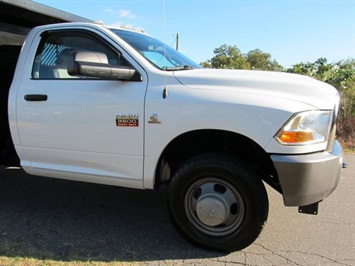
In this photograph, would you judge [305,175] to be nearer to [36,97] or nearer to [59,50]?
[36,97]

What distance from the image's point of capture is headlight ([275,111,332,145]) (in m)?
2.88

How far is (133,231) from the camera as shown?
148 inches

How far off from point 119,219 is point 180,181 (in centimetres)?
116

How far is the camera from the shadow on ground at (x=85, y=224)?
3.32 meters

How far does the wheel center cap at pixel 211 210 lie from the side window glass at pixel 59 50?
174 cm

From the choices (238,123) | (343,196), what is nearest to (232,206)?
(238,123)

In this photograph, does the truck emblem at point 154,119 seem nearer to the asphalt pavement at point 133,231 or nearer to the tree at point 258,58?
the asphalt pavement at point 133,231

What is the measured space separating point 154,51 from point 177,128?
1099 mm

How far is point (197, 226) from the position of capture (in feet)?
11.1

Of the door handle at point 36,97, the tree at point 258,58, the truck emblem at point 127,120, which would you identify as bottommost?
the tree at point 258,58

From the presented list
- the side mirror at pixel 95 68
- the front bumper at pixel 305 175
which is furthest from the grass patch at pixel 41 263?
the side mirror at pixel 95 68

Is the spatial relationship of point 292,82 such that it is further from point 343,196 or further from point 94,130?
point 343,196

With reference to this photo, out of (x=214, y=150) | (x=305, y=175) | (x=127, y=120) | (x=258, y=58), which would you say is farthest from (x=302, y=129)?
(x=258, y=58)

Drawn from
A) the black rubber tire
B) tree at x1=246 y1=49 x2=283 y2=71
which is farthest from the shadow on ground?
tree at x1=246 y1=49 x2=283 y2=71
